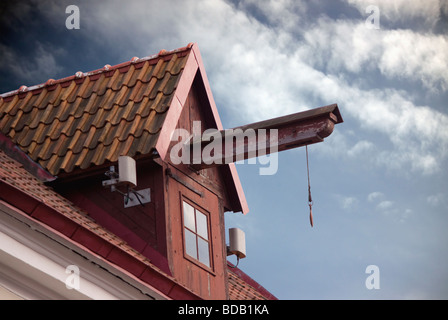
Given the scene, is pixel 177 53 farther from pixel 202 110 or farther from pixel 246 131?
pixel 246 131

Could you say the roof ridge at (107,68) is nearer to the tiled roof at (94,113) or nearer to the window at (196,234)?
the tiled roof at (94,113)

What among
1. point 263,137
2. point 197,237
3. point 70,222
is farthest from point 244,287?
point 70,222

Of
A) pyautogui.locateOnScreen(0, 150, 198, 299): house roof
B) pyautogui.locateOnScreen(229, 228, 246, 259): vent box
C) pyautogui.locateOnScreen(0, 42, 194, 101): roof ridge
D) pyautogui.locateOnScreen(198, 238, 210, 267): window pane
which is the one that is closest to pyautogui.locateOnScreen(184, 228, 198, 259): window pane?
pyautogui.locateOnScreen(198, 238, 210, 267): window pane

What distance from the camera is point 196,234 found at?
11.7 metres

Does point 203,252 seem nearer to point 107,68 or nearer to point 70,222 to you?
point 107,68

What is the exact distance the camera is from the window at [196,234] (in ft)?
37.7

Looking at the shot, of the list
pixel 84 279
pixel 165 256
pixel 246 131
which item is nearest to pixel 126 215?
pixel 165 256

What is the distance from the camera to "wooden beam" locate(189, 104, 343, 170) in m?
11.3

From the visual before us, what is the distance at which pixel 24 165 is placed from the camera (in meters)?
11.5

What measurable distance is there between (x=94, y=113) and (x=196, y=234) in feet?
6.60

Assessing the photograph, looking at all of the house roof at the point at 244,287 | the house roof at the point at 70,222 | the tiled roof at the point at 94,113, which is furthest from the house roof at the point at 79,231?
the house roof at the point at 244,287

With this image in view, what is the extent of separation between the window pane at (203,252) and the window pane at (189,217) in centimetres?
21

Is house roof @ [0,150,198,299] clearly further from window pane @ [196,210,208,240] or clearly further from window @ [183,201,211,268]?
window pane @ [196,210,208,240]
